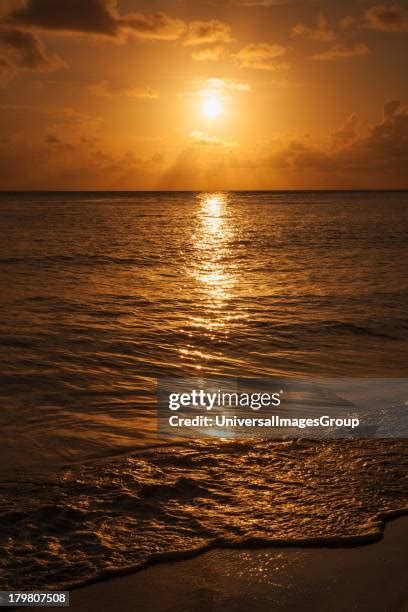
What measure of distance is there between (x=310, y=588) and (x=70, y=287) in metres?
16.8

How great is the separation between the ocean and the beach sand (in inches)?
6.1

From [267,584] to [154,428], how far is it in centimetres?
341

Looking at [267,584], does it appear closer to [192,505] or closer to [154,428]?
[192,505]

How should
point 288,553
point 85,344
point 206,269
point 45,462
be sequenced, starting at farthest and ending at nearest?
point 206,269
point 85,344
point 45,462
point 288,553

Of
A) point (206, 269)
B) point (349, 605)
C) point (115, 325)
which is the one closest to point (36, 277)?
point (206, 269)

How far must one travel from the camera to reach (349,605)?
12.9ft

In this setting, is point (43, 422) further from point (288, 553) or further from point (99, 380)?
point (288, 553)

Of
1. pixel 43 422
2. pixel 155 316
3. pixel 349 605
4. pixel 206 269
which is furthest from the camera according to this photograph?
pixel 206 269

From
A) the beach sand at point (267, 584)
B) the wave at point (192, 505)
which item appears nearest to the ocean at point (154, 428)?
the wave at point (192, 505)

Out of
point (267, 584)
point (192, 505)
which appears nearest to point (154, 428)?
point (192, 505)

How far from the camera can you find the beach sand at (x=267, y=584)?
3957 millimetres

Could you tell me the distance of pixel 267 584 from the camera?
13.7 feet

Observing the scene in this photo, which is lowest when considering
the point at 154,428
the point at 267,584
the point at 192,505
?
the point at 267,584

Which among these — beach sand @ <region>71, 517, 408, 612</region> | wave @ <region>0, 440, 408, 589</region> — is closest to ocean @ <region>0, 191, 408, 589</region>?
wave @ <region>0, 440, 408, 589</region>
